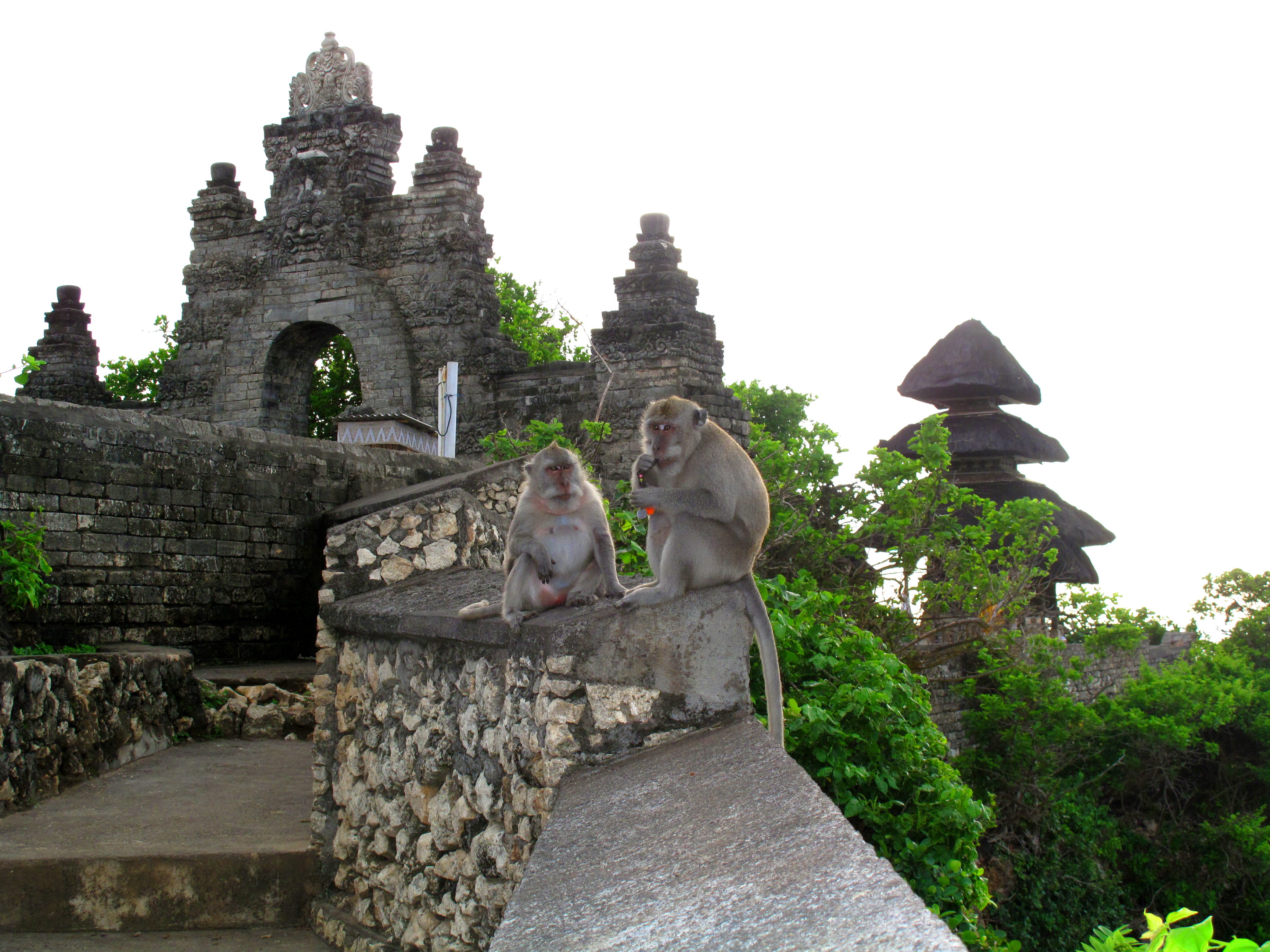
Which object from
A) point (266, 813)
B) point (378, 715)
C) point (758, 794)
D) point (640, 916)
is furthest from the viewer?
point (266, 813)

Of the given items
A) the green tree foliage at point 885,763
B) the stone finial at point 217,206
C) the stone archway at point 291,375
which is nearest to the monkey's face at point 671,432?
the green tree foliage at point 885,763

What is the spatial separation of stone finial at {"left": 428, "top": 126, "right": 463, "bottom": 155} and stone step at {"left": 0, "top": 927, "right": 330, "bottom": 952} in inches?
537

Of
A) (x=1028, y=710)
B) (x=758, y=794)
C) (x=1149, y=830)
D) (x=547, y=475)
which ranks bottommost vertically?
(x=1149, y=830)

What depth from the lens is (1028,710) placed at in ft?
44.2

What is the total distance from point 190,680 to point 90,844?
2870mm

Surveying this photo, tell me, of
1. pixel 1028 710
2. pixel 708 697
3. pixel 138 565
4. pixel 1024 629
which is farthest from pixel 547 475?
pixel 1024 629

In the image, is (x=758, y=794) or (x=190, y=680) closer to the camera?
(x=758, y=794)

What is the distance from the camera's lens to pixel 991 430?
1895cm

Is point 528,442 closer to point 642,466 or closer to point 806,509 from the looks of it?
point 806,509

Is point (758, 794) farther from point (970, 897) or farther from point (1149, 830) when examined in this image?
point (1149, 830)

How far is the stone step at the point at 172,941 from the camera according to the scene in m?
4.11

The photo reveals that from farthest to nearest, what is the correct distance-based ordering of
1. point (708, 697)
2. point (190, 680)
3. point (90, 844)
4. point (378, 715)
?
point (190, 680), point (90, 844), point (378, 715), point (708, 697)

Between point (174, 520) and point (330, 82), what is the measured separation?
11055 millimetres

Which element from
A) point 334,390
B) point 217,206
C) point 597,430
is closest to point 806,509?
point 597,430
